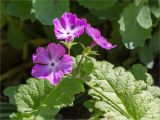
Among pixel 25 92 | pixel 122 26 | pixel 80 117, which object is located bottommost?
pixel 80 117

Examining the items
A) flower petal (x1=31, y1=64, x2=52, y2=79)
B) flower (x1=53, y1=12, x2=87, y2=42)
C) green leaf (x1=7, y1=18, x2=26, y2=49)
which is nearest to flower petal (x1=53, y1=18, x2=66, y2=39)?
flower (x1=53, y1=12, x2=87, y2=42)

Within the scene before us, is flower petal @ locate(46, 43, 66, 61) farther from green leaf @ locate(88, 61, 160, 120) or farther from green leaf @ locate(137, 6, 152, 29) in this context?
green leaf @ locate(137, 6, 152, 29)

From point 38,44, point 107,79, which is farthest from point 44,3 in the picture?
point 38,44

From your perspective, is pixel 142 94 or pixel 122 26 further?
pixel 122 26

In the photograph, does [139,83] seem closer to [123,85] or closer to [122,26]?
[123,85]

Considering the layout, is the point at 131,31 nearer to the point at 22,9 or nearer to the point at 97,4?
the point at 97,4

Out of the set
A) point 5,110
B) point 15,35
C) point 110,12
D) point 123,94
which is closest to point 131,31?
point 110,12

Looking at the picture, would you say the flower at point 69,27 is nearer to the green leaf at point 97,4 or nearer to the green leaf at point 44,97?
the green leaf at point 44,97

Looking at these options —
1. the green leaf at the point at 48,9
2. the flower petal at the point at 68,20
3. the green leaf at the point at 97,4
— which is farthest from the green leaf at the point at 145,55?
the flower petal at the point at 68,20
